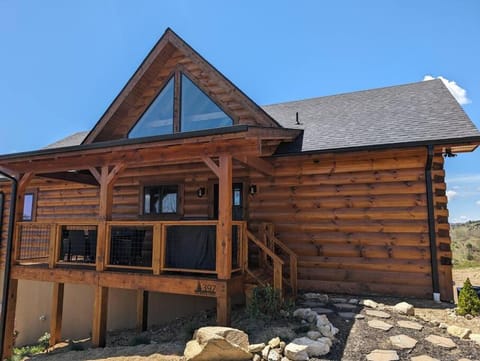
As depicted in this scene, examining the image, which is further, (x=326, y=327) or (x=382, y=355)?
(x=326, y=327)

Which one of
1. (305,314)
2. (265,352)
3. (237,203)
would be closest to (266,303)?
(305,314)

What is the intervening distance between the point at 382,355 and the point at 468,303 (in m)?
2.60

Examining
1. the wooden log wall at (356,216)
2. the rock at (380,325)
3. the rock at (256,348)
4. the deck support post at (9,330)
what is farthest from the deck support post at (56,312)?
the rock at (380,325)

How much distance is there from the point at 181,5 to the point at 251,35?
366 centimetres

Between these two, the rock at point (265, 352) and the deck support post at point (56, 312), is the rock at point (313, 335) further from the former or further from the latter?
the deck support post at point (56, 312)

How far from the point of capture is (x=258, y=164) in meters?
7.15

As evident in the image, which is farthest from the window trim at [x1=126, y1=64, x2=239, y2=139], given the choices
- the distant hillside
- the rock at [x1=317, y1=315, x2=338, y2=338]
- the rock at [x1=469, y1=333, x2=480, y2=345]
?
the distant hillside

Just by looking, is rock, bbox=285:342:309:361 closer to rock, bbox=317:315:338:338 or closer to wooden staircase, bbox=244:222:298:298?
rock, bbox=317:315:338:338

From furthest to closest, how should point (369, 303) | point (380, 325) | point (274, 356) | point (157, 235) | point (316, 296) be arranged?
point (316, 296), point (157, 235), point (369, 303), point (380, 325), point (274, 356)

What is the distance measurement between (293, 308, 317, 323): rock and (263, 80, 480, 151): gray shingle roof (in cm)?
338

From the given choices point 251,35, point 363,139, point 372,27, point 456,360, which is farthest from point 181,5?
point 456,360

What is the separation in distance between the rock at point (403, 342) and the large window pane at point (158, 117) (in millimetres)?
6935

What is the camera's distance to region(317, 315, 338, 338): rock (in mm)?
4699

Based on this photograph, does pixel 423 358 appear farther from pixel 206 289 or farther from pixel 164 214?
pixel 164 214
